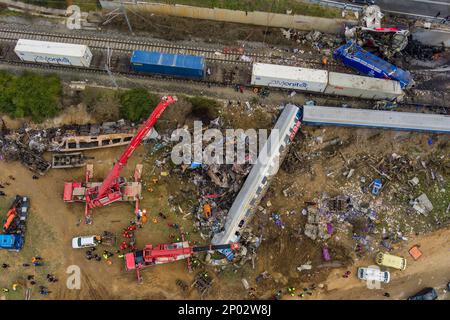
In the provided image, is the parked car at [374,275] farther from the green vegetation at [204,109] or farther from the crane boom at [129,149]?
the crane boom at [129,149]

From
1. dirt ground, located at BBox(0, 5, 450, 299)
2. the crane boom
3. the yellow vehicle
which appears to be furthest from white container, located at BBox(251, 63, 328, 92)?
the yellow vehicle

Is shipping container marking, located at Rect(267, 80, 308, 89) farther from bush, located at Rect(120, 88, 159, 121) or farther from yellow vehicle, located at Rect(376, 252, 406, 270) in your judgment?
yellow vehicle, located at Rect(376, 252, 406, 270)

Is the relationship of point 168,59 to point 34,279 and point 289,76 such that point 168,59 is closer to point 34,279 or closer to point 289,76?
point 289,76

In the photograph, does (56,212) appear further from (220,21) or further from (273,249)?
(220,21)

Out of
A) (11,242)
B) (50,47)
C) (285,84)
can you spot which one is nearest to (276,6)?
(285,84)

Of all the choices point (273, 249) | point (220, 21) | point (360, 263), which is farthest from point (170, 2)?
point (360, 263)
